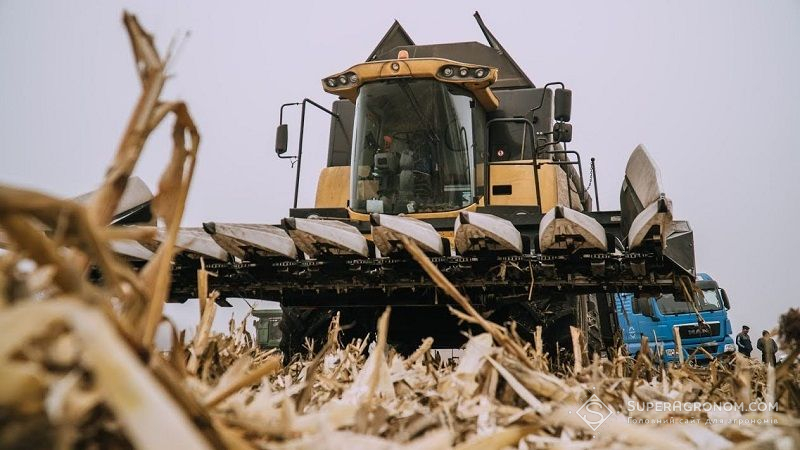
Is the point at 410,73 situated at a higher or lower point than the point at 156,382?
higher

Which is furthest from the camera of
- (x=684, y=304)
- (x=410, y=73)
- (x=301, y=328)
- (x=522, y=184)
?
(x=684, y=304)

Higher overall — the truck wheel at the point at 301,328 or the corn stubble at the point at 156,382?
the corn stubble at the point at 156,382

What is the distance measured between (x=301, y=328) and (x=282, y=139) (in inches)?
73.5

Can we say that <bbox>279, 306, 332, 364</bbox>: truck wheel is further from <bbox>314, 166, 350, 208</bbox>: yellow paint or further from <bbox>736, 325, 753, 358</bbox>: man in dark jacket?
<bbox>736, 325, 753, 358</bbox>: man in dark jacket

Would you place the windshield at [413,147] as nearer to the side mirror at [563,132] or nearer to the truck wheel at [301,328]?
the side mirror at [563,132]

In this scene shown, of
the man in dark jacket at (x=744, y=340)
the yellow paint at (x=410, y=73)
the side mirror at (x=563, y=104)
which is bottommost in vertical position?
the man in dark jacket at (x=744, y=340)

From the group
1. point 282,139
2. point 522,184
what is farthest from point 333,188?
point 522,184

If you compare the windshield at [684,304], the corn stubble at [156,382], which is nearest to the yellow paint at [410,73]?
the corn stubble at [156,382]

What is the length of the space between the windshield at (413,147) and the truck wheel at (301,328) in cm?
99

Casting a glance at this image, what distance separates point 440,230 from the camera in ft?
17.6

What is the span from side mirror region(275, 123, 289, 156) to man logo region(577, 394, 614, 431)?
5372 mm

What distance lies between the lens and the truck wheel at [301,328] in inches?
228

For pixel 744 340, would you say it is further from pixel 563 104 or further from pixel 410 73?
pixel 410 73

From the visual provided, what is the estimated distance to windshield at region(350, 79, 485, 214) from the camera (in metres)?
5.97
